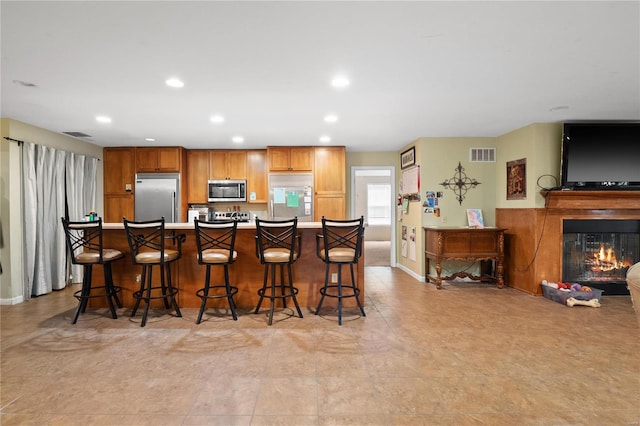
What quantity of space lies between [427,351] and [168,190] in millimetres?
4883

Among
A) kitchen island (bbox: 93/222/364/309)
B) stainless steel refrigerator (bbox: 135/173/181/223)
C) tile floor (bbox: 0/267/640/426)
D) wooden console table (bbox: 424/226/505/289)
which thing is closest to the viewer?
tile floor (bbox: 0/267/640/426)

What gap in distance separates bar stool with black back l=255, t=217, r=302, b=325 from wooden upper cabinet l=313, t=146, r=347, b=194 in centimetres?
224

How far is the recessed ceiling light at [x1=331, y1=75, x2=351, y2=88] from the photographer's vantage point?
2873mm

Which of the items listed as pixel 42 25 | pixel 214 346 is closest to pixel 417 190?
pixel 214 346

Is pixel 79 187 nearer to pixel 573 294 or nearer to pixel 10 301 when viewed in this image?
pixel 10 301

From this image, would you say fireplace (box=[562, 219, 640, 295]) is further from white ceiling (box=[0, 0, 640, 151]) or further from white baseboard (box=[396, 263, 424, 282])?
white baseboard (box=[396, 263, 424, 282])

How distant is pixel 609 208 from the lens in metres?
4.32

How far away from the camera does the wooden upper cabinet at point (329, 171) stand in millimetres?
5812

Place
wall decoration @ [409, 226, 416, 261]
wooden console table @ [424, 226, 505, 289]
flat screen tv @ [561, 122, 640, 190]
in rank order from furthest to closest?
wall decoration @ [409, 226, 416, 261]
wooden console table @ [424, 226, 505, 289]
flat screen tv @ [561, 122, 640, 190]

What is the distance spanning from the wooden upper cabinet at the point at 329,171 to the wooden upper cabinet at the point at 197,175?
79.7 inches

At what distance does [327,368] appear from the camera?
237cm

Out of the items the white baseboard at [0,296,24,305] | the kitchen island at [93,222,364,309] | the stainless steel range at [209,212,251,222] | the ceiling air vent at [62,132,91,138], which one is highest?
the ceiling air vent at [62,132,91,138]

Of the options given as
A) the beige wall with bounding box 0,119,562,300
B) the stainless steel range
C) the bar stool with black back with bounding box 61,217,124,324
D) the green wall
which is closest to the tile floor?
the bar stool with black back with bounding box 61,217,124,324

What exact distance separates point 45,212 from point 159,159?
1849 mm
